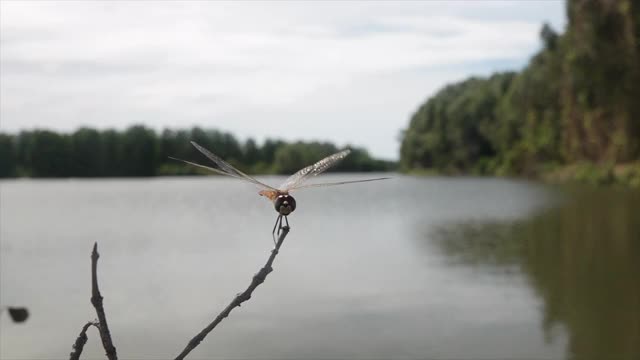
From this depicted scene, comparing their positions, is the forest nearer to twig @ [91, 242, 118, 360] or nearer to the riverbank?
the riverbank

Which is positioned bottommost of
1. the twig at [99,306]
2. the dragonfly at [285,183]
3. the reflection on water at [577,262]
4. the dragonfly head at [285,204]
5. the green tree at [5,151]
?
the reflection on water at [577,262]

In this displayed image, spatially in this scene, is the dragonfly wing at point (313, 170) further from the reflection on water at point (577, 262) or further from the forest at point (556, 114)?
the forest at point (556, 114)

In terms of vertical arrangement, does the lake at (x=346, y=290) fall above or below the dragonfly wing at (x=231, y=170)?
below

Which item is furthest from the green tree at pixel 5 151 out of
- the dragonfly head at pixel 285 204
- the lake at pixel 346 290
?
the dragonfly head at pixel 285 204

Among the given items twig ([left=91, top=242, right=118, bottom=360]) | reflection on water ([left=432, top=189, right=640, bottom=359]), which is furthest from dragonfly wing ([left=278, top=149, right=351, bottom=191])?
reflection on water ([left=432, top=189, right=640, bottom=359])

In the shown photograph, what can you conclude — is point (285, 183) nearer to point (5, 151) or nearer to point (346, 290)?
point (346, 290)

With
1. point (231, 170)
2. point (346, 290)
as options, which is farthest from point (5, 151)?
point (231, 170)

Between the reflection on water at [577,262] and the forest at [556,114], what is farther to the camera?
the forest at [556,114]
